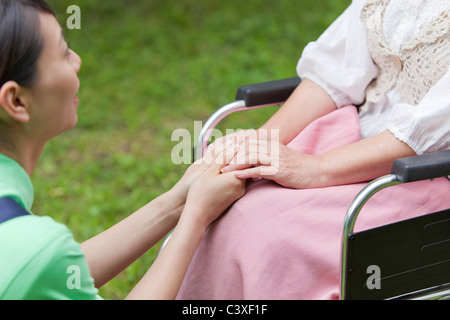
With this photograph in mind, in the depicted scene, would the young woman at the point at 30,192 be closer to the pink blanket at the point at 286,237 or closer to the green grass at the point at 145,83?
the pink blanket at the point at 286,237

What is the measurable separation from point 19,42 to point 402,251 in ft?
3.67

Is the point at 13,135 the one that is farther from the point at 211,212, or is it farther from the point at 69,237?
the point at 211,212

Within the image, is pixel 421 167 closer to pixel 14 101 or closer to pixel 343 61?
pixel 343 61

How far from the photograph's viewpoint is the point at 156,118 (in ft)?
14.4

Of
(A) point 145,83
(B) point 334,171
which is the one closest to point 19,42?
(B) point 334,171

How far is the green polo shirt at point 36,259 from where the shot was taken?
1300mm

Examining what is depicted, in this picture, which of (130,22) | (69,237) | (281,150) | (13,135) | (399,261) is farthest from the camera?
(130,22)

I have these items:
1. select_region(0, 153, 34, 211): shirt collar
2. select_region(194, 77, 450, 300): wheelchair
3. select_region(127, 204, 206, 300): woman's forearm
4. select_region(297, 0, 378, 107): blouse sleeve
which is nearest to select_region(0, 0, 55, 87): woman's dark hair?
select_region(0, 153, 34, 211): shirt collar

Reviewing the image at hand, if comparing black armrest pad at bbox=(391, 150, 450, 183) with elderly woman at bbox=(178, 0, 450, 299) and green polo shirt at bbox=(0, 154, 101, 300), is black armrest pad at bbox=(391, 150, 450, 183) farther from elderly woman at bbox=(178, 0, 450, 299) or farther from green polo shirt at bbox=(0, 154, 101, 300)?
green polo shirt at bbox=(0, 154, 101, 300)

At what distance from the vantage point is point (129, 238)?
6.01 ft

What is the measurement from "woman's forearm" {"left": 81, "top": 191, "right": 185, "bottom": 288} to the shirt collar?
0.33 meters

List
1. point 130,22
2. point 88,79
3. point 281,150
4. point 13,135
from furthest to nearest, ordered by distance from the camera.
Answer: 1. point 130,22
2. point 88,79
3. point 281,150
4. point 13,135
